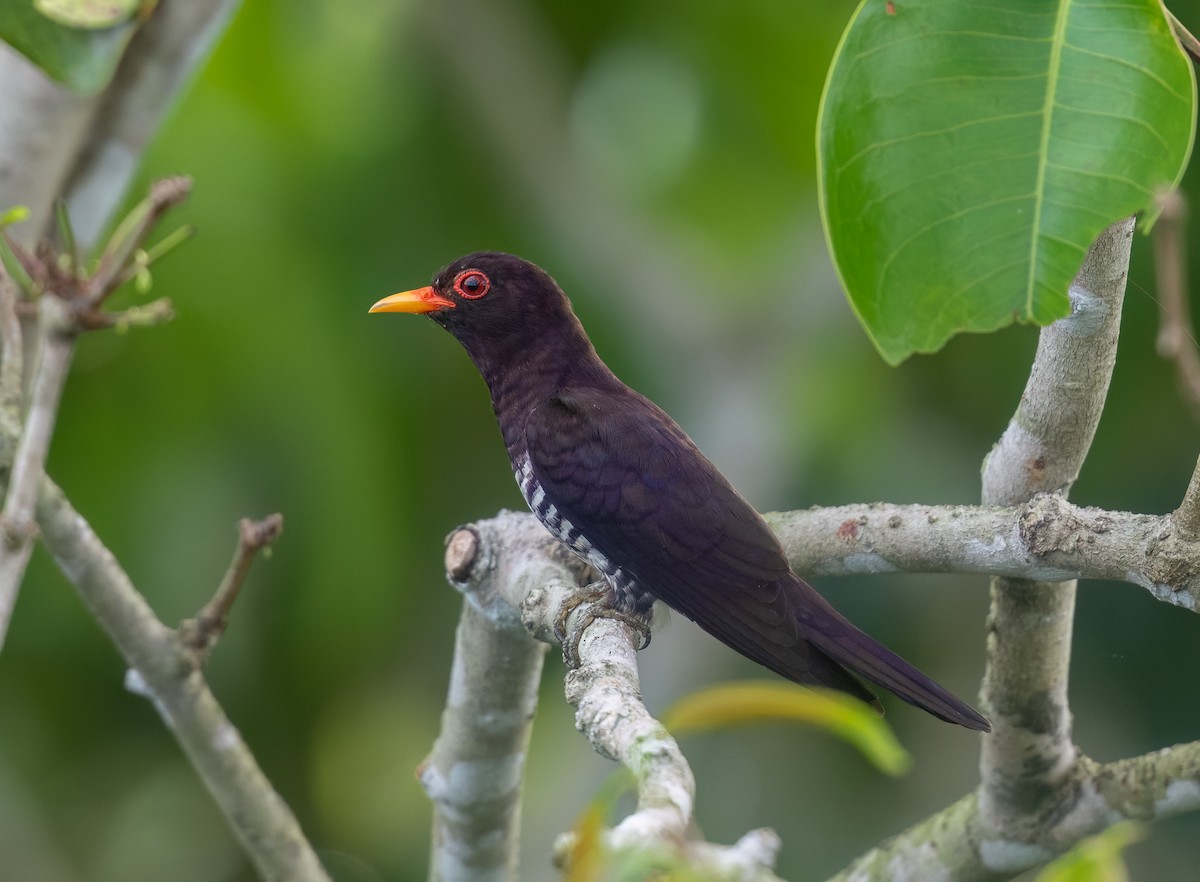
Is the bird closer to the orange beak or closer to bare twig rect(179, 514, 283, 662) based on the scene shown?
the orange beak

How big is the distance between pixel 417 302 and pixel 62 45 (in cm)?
→ 115

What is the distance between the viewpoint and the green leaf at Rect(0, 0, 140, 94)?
8.16 feet

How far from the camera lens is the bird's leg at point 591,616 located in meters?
2.51

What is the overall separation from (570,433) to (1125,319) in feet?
13.2

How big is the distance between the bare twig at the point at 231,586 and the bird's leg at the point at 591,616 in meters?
0.60

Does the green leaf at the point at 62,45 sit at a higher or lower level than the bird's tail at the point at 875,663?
higher

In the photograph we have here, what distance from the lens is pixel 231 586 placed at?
2.81 metres

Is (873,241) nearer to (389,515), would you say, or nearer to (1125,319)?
(1125,319)

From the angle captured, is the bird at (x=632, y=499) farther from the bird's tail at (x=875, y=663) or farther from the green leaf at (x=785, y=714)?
the green leaf at (x=785, y=714)

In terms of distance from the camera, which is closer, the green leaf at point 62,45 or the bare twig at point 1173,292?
the bare twig at point 1173,292

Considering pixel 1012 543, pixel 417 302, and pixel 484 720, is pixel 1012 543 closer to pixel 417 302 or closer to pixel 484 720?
pixel 484 720

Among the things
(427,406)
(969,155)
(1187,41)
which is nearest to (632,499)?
(969,155)

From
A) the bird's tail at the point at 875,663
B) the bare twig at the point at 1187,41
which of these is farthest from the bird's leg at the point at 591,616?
the bare twig at the point at 1187,41

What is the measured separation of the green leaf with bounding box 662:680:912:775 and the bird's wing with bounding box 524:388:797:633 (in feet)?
5.49
